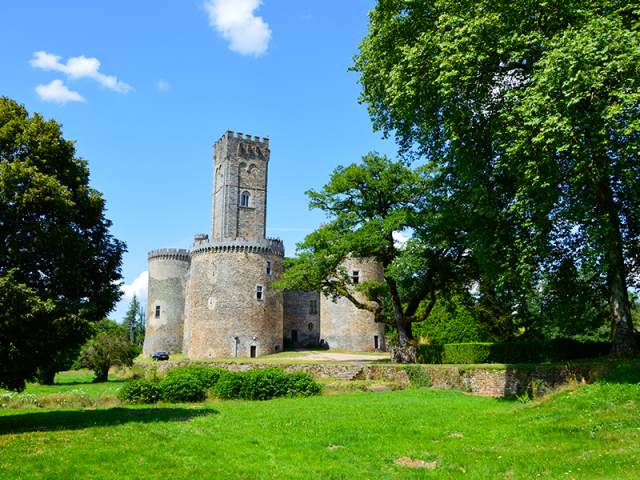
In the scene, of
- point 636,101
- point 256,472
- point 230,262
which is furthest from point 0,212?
point 230,262

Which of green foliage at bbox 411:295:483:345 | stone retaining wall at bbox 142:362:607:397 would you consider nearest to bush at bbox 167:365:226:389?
stone retaining wall at bbox 142:362:607:397

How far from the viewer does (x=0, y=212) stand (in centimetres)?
1257

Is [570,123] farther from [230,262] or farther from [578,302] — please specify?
[230,262]

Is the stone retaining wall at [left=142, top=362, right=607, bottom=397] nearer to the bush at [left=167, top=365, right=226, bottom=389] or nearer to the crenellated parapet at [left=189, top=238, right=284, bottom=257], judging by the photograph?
the bush at [left=167, top=365, right=226, bottom=389]

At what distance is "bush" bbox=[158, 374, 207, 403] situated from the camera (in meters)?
16.5

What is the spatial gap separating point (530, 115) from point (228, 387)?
13169 mm

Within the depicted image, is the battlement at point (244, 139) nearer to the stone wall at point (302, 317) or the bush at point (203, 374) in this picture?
the stone wall at point (302, 317)

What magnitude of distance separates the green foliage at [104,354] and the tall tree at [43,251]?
71.9ft

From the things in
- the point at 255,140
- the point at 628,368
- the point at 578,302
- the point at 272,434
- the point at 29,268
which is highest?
the point at 255,140

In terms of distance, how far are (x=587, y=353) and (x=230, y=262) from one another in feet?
91.2

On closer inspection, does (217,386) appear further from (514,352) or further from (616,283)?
(616,283)

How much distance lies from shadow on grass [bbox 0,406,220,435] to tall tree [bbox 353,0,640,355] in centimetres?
994

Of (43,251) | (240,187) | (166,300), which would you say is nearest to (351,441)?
(43,251)

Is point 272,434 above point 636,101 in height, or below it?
below
